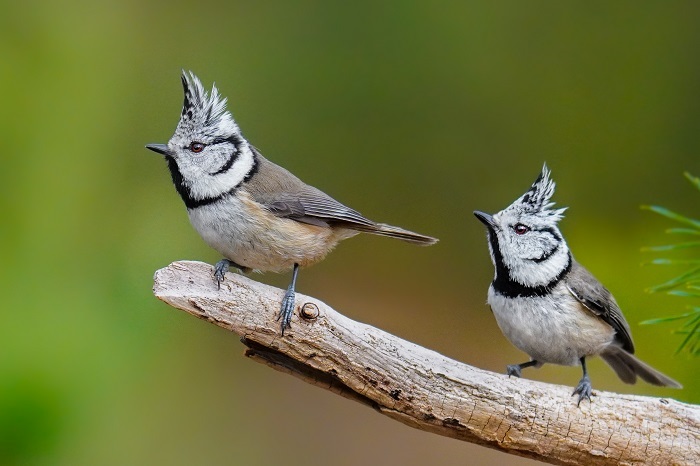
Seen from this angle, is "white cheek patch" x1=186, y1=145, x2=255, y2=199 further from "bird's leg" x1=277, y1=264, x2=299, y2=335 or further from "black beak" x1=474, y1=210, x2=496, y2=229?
"black beak" x1=474, y1=210, x2=496, y2=229

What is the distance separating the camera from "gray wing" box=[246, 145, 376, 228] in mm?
1940

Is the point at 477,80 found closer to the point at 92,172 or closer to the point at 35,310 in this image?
the point at 92,172

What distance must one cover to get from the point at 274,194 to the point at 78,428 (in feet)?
4.12

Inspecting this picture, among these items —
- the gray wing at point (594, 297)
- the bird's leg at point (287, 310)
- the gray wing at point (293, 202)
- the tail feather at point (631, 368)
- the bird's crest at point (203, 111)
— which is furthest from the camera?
the tail feather at point (631, 368)

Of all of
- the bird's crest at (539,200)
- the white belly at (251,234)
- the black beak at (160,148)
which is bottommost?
the white belly at (251,234)

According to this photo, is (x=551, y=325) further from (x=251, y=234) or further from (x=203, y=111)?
(x=203, y=111)

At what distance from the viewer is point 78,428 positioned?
272 centimetres

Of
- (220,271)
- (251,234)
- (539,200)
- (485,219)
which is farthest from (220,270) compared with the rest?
(539,200)

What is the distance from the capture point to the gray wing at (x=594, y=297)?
2078 mm

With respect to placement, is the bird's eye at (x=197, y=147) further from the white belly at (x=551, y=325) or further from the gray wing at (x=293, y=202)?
the white belly at (x=551, y=325)

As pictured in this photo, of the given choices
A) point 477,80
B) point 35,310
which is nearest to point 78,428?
point 35,310

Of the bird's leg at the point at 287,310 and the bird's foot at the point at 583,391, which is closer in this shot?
the bird's leg at the point at 287,310

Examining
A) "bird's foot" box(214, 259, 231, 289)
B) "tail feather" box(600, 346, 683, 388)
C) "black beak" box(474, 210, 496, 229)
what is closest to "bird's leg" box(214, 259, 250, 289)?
"bird's foot" box(214, 259, 231, 289)

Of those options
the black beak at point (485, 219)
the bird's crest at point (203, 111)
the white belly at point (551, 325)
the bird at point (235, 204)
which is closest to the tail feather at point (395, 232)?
the bird at point (235, 204)
